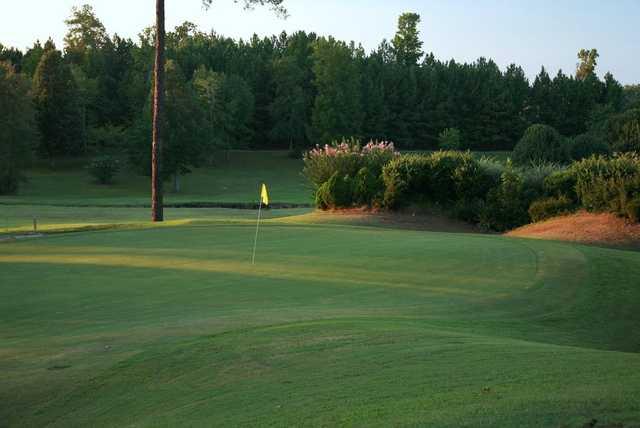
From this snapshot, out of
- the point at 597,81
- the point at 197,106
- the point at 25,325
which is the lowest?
the point at 25,325

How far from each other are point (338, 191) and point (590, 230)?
10.5 meters

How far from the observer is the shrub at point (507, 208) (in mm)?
28188

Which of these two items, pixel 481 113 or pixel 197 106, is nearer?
pixel 197 106

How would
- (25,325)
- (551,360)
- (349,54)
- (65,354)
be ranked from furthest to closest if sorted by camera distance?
(349,54), (25,325), (65,354), (551,360)

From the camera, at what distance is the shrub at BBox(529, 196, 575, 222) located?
26.8 metres

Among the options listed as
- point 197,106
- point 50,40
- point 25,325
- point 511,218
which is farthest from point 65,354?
point 50,40

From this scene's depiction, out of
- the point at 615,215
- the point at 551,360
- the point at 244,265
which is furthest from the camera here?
the point at 615,215

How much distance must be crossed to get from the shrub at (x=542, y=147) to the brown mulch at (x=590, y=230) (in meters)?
18.4

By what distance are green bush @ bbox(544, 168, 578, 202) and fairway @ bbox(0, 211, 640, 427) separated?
938cm

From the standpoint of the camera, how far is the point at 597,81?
104125 millimetres

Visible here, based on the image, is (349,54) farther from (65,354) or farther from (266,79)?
(65,354)

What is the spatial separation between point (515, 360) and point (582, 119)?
100642 millimetres

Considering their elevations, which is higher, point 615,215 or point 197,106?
point 197,106

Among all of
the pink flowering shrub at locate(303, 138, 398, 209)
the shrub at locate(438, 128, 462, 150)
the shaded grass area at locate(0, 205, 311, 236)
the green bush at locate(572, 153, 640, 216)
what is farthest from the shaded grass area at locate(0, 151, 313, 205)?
the green bush at locate(572, 153, 640, 216)
